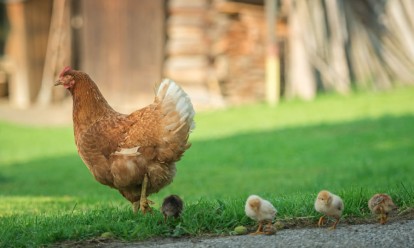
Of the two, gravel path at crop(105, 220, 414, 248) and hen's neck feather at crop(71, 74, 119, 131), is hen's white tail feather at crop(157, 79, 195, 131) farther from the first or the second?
gravel path at crop(105, 220, 414, 248)

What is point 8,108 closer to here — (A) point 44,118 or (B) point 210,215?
(A) point 44,118

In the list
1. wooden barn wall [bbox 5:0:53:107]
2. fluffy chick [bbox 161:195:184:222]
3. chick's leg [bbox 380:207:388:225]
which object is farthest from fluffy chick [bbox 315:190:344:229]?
wooden barn wall [bbox 5:0:53:107]

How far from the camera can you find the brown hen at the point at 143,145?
764 centimetres

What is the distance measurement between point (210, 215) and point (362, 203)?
1.49 metres

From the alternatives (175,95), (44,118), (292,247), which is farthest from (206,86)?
(292,247)

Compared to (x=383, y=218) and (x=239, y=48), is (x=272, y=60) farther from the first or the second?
(x=383, y=218)

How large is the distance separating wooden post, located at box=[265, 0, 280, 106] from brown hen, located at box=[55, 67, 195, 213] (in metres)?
13.7

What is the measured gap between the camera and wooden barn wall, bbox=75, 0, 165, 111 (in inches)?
910

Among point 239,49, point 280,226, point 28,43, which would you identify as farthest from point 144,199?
point 28,43

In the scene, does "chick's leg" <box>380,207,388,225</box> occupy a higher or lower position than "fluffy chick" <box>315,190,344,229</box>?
lower

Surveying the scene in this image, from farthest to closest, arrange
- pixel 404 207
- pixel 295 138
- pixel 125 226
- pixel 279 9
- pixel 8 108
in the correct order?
pixel 8 108
pixel 279 9
pixel 295 138
pixel 404 207
pixel 125 226

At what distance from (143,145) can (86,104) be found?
0.82 meters

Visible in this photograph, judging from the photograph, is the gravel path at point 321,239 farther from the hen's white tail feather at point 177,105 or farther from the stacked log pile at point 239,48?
the stacked log pile at point 239,48

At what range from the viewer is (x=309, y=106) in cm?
2067
